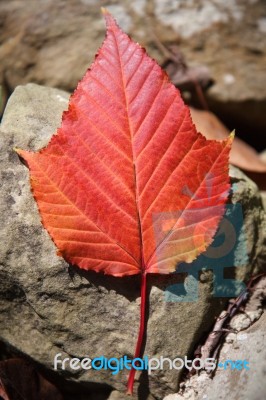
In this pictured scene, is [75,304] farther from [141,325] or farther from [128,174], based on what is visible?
[128,174]

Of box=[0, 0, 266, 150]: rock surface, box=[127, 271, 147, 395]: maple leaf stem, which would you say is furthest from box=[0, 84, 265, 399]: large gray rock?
box=[0, 0, 266, 150]: rock surface

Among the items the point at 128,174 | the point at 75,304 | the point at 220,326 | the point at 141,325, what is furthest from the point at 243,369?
the point at 128,174

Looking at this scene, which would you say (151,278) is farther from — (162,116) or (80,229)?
(162,116)

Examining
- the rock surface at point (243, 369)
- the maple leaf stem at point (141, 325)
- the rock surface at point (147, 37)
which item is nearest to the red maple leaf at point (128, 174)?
the maple leaf stem at point (141, 325)

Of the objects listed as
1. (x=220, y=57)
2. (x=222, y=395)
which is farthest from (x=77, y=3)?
(x=222, y=395)

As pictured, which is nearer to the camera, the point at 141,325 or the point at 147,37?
the point at 141,325

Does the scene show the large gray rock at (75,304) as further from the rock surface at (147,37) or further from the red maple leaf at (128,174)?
the rock surface at (147,37)

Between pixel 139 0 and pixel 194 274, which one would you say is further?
pixel 139 0
